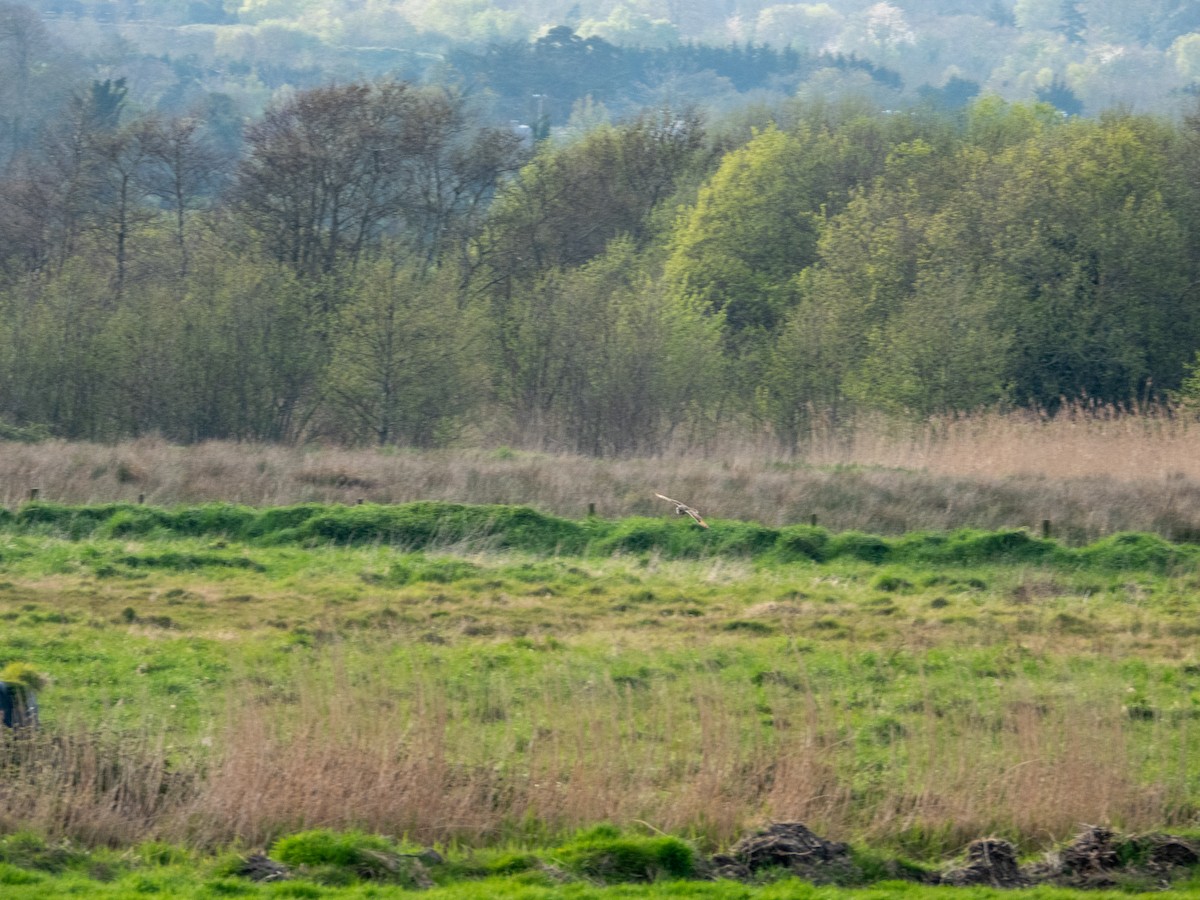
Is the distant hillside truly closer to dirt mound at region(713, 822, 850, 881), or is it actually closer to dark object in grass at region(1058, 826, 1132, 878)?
dark object in grass at region(1058, 826, 1132, 878)

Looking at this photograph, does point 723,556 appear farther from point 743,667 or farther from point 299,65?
point 299,65

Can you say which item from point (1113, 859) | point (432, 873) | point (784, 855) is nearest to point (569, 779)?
point (432, 873)

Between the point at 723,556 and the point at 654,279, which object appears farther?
the point at 654,279

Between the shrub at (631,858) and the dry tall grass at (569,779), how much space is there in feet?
1.31

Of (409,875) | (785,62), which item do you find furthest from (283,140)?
(785,62)

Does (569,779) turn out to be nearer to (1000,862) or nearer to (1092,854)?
(1000,862)

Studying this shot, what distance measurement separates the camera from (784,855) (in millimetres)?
7406

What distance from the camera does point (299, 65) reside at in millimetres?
123312

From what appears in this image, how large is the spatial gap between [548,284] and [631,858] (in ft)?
82.1

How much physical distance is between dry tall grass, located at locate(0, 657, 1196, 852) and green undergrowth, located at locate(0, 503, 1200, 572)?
7518 millimetres

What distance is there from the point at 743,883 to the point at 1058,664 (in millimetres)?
5242

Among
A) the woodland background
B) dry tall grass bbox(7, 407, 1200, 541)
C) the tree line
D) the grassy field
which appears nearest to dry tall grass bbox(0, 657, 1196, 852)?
the grassy field

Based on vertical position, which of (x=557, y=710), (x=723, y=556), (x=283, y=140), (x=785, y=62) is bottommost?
(x=723, y=556)

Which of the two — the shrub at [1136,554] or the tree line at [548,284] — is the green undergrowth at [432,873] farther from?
the tree line at [548,284]
